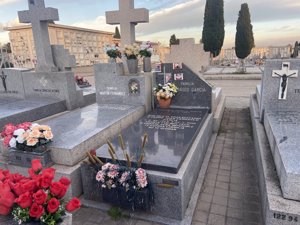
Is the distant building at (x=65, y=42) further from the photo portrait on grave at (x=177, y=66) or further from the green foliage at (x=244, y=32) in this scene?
the photo portrait on grave at (x=177, y=66)

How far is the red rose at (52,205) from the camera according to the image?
1.80 m

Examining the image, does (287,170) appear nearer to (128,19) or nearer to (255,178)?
(255,178)

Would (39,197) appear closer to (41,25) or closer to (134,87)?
(134,87)

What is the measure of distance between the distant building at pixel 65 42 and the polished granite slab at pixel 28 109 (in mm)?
14699

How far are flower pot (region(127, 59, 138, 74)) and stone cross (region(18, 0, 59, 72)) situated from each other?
2172 mm

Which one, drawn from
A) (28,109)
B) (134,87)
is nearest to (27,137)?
(28,109)

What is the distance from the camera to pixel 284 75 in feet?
15.1

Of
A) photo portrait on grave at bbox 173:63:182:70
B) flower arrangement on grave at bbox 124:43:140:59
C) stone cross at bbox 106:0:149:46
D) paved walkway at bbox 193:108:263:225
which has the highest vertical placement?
stone cross at bbox 106:0:149:46

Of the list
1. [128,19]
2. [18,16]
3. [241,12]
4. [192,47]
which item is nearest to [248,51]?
[241,12]

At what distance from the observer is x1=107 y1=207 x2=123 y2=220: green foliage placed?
290 cm

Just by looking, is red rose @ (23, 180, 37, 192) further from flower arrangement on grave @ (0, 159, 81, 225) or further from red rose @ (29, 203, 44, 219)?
red rose @ (29, 203, 44, 219)

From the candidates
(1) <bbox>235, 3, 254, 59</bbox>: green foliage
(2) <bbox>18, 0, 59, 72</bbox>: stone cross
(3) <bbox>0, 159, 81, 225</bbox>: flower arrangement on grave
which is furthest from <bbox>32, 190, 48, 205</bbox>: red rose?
(1) <bbox>235, 3, 254, 59</bbox>: green foliage

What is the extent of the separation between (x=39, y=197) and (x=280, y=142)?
2.79 meters

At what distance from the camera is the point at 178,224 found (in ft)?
9.13
